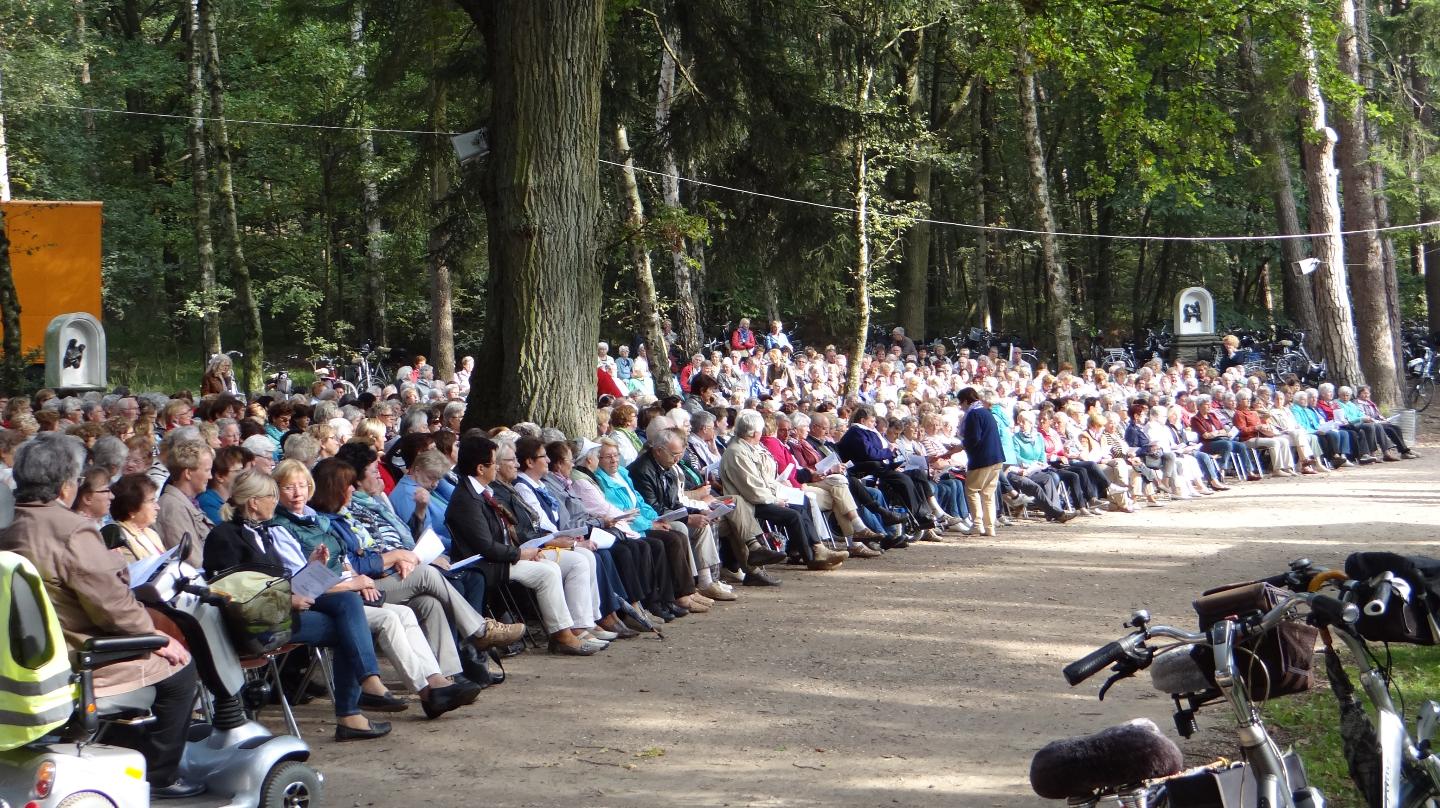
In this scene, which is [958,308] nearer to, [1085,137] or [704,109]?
[1085,137]

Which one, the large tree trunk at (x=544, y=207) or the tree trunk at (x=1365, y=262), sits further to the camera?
the tree trunk at (x=1365, y=262)

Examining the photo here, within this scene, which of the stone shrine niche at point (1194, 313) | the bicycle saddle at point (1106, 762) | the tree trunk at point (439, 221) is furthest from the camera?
the stone shrine niche at point (1194, 313)

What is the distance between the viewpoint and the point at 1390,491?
57.8 feet

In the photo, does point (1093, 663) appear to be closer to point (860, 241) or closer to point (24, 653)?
point (24, 653)

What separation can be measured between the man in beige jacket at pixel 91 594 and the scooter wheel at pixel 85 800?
1.52ft

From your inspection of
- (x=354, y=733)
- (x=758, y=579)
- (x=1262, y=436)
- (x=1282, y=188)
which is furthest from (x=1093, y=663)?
(x=1282, y=188)

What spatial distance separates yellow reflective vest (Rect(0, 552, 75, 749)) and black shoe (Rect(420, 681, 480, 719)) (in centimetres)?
252

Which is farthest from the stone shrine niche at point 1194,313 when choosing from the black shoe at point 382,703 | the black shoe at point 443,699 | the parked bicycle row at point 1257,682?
the parked bicycle row at point 1257,682

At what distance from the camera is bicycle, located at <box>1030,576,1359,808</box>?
121 inches

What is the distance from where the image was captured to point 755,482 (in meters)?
11.2

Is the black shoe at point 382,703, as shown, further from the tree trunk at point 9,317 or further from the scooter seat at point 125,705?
the tree trunk at point 9,317

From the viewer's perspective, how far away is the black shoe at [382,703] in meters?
6.70

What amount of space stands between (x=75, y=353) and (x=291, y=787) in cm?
1588

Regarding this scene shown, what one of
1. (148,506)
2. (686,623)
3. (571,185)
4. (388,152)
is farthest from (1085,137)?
(148,506)
